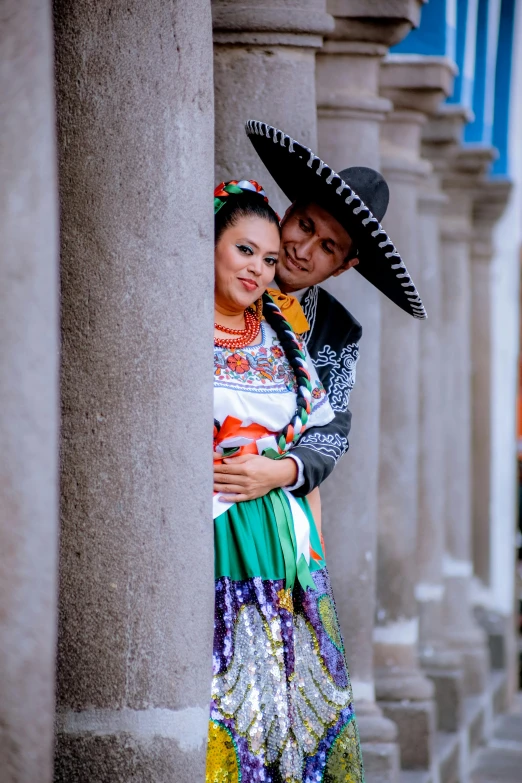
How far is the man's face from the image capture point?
11.7 ft

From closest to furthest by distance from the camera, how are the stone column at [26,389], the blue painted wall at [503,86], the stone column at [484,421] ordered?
the stone column at [26,389]
the stone column at [484,421]
the blue painted wall at [503,86]

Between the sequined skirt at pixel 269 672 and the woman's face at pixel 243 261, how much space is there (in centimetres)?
50

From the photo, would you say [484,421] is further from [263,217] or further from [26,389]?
[26,389]

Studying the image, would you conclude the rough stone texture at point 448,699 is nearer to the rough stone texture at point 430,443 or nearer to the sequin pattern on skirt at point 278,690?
the rough stone texture at point 430,443

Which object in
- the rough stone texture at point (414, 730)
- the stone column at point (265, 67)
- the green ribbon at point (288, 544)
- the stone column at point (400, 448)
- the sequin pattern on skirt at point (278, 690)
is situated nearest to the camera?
the sequin pattern on skirt at point (278, 690)

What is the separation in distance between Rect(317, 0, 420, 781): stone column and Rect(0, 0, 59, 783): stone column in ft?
11.7

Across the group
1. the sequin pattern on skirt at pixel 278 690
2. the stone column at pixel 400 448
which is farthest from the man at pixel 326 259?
the stone column at pixel 400 448

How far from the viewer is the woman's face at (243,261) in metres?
3.27

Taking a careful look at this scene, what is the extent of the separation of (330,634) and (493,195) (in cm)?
820

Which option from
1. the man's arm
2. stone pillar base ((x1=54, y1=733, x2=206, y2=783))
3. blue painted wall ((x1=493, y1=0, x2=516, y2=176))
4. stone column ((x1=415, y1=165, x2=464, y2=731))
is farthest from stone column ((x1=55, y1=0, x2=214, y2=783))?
blue painted wall ((x1=493, y1=0, x2=516, y2=176))

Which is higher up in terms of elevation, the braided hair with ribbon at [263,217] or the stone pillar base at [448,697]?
the braided hair with ribbon at [263,217]

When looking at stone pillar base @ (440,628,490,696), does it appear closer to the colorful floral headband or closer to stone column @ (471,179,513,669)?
stone column @ (471,179,513,669)

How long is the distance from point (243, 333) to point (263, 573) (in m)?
0.59

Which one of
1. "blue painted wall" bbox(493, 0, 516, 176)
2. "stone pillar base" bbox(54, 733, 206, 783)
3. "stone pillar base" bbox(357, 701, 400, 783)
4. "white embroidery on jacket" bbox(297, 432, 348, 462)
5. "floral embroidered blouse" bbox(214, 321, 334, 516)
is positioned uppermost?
"blue painted wall" bbox(493, 0, 516, 176)
